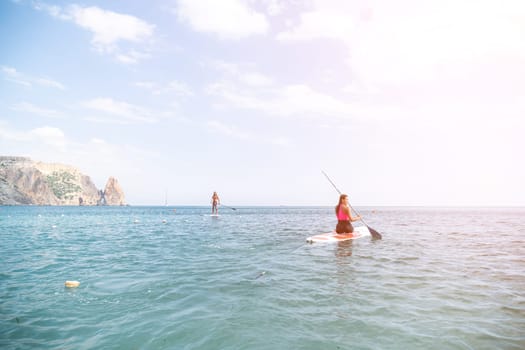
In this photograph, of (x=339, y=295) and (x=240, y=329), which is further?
(x=339, y=295)

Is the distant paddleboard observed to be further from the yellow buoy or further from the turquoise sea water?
the yellow buoy

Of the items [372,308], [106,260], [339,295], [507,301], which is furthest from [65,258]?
[507,301]

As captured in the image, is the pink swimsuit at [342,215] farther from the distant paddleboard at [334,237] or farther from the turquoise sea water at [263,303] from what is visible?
the turquoise sea water at [263,303]

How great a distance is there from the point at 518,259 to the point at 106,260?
757 inches

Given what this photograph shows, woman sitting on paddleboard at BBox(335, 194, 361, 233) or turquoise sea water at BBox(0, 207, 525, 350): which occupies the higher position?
woman sitting on paddleboard at BBox(335, 194, 361, 233)

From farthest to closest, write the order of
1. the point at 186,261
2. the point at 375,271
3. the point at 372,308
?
the point at 186,261, the point at 375,271, the point at 372,308

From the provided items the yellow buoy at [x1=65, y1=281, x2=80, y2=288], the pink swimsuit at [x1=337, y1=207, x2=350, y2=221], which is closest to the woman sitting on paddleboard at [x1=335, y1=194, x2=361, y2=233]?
the pink swimsuit at [x1=337, y1=207, x2=350, y2=221]

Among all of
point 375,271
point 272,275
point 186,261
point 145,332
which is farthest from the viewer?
point 186,261

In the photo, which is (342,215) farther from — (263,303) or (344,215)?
(263,303)

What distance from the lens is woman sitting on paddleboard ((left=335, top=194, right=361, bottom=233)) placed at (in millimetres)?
19594

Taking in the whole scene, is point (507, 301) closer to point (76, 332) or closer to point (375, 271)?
point (375, 271)

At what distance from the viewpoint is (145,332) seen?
5.82m

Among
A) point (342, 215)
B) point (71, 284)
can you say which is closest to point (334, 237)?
point (342, 215)

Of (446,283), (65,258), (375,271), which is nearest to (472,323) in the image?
(446,283)
